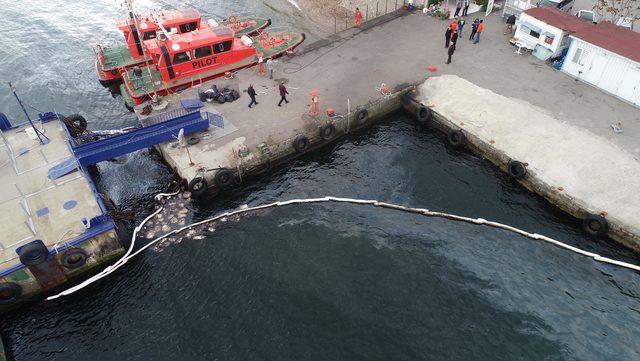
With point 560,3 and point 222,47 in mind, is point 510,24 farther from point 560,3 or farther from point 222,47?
point 222,47

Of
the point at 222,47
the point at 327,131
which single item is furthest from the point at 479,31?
the point at 222,47

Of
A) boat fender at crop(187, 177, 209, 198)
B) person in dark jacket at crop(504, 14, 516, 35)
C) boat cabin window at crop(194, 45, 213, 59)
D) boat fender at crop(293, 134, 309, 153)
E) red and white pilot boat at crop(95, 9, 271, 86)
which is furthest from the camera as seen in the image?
person in dark jacket at crop(504, 14, 516, 35)

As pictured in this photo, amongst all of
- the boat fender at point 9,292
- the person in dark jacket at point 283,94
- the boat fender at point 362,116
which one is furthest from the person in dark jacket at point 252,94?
the boat fender at point 9,292

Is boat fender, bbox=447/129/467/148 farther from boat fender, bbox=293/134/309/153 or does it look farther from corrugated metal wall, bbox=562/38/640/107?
corrugated metal wall, bbox=562/38/640/107

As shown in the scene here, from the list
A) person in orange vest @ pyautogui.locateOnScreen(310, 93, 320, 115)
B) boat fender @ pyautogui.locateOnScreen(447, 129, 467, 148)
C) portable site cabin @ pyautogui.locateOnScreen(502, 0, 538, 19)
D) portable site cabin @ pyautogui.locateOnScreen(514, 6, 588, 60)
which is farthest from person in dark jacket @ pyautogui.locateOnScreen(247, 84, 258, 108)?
portable site cabin @ pyautogui.locateOnScreen(502, 0, 538, 19)

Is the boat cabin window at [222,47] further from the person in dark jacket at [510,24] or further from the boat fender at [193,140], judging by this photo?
the person in dark jacket at [510,24]

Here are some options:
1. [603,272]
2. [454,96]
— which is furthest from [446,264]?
[454,96]

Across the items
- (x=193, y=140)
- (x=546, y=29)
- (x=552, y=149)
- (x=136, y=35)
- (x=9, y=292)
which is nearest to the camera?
(x=9, y=292)
